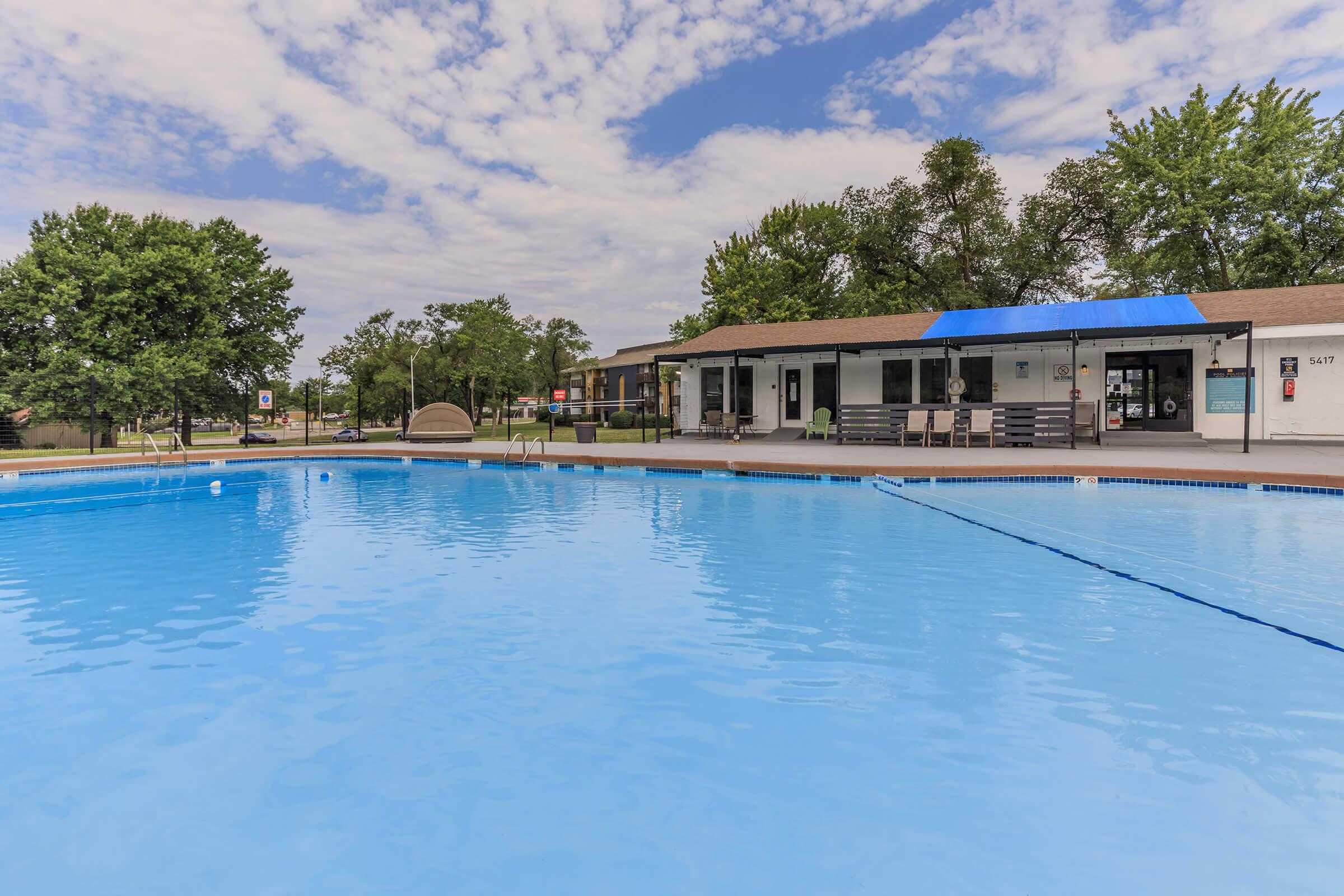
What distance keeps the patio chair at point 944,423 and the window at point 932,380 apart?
2665mm

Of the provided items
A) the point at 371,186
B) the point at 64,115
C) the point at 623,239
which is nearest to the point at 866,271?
the point at 623,239

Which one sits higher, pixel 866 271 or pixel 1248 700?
pixel 866 271

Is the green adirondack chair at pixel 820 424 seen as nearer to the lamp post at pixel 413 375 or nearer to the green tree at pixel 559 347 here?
the lamp post at pixel 413 375

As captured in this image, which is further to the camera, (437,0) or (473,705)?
(437,0)

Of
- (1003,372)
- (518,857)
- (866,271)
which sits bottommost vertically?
(518,857)

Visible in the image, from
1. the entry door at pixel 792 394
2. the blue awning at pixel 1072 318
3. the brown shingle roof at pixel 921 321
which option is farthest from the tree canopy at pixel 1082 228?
the entry door at pixel 792 394

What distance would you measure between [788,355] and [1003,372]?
6.25m

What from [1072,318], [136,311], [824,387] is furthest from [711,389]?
[136,311]

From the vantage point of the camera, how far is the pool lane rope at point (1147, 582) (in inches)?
156

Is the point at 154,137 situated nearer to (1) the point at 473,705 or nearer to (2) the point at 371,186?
(2) the point at 371,186

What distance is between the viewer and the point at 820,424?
19.4 metres

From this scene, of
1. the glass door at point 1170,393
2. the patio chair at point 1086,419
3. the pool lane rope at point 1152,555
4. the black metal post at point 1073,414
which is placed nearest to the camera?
the pool lane rope at point 1152,555

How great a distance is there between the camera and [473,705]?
10.5 ft

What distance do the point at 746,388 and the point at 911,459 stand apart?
9305 mm
